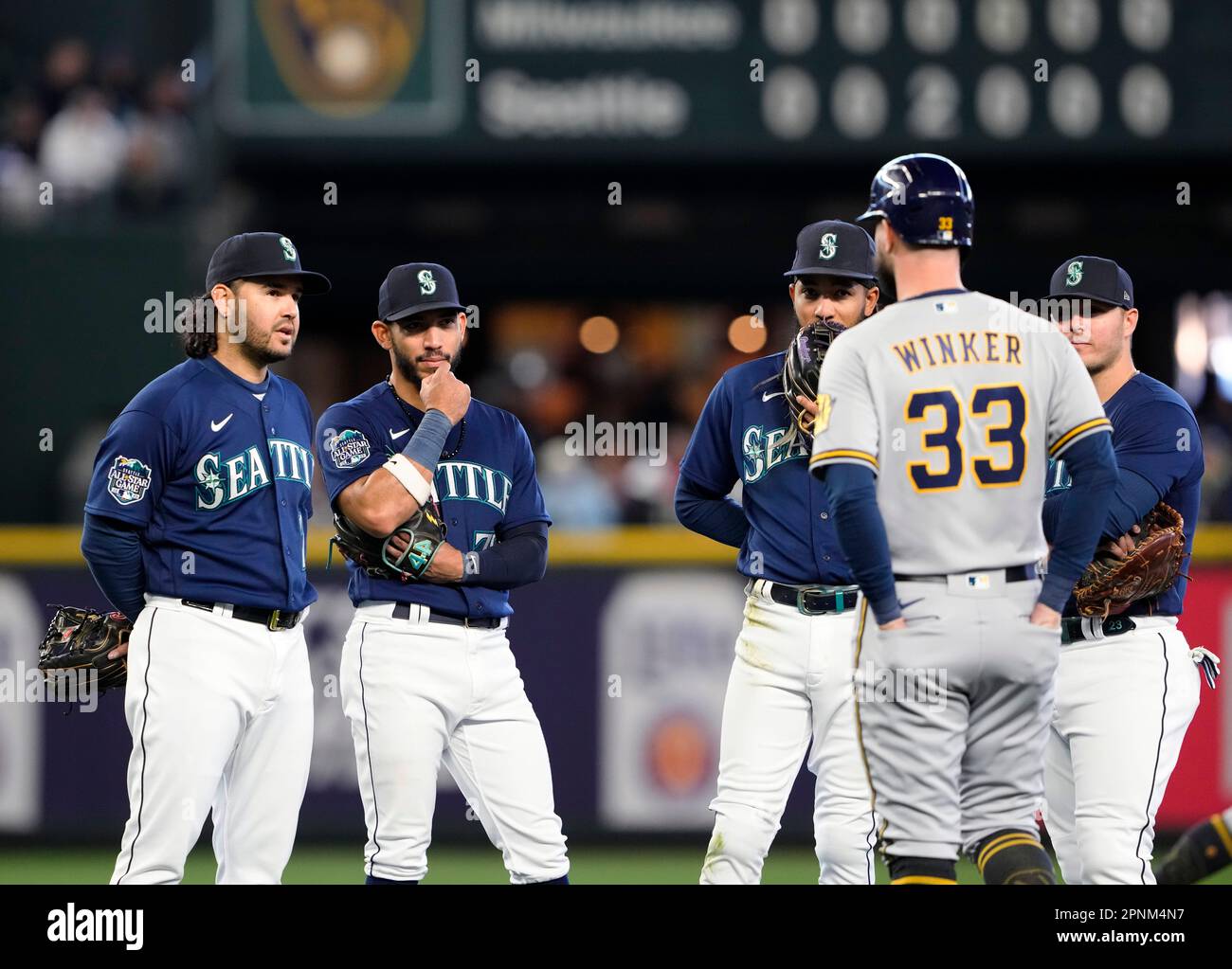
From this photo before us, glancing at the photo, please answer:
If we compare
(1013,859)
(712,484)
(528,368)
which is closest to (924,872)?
(1013,859)

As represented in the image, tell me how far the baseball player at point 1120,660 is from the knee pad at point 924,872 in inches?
38.3

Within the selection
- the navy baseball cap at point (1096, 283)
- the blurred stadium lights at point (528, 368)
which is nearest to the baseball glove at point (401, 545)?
the navy baseball cap at point (1096, 283)

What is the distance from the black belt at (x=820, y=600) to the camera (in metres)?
5.24

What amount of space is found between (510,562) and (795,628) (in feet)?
2.75

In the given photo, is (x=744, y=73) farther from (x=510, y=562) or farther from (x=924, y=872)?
(x=924, y=872)

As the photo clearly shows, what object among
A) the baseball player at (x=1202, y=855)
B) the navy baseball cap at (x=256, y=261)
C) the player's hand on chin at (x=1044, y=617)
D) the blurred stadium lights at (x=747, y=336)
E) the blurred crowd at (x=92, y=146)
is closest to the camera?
the player's hand on chin at (x=1044, y=617)

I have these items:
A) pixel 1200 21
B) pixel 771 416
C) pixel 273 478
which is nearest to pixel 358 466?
pixel 273 478

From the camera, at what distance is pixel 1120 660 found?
5.14 metres

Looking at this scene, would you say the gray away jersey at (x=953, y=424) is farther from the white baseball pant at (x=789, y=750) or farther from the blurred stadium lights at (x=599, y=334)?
the blurred stadium lights at (x=599, y=334)

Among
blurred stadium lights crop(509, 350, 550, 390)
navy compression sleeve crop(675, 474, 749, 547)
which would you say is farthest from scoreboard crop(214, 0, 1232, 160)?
navy compression sleeve crop(675, 474, 749, 547)

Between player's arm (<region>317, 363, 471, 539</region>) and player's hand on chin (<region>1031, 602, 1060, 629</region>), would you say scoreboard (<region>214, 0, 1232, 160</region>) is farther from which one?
player's hand on chin (<region>1031, 602, 1060, 629</region>)

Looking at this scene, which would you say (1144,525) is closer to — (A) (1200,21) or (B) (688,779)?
(B) (688,779)

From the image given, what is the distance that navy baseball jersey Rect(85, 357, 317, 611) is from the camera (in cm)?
493

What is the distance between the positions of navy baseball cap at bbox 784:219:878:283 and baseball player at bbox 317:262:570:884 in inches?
40.9
